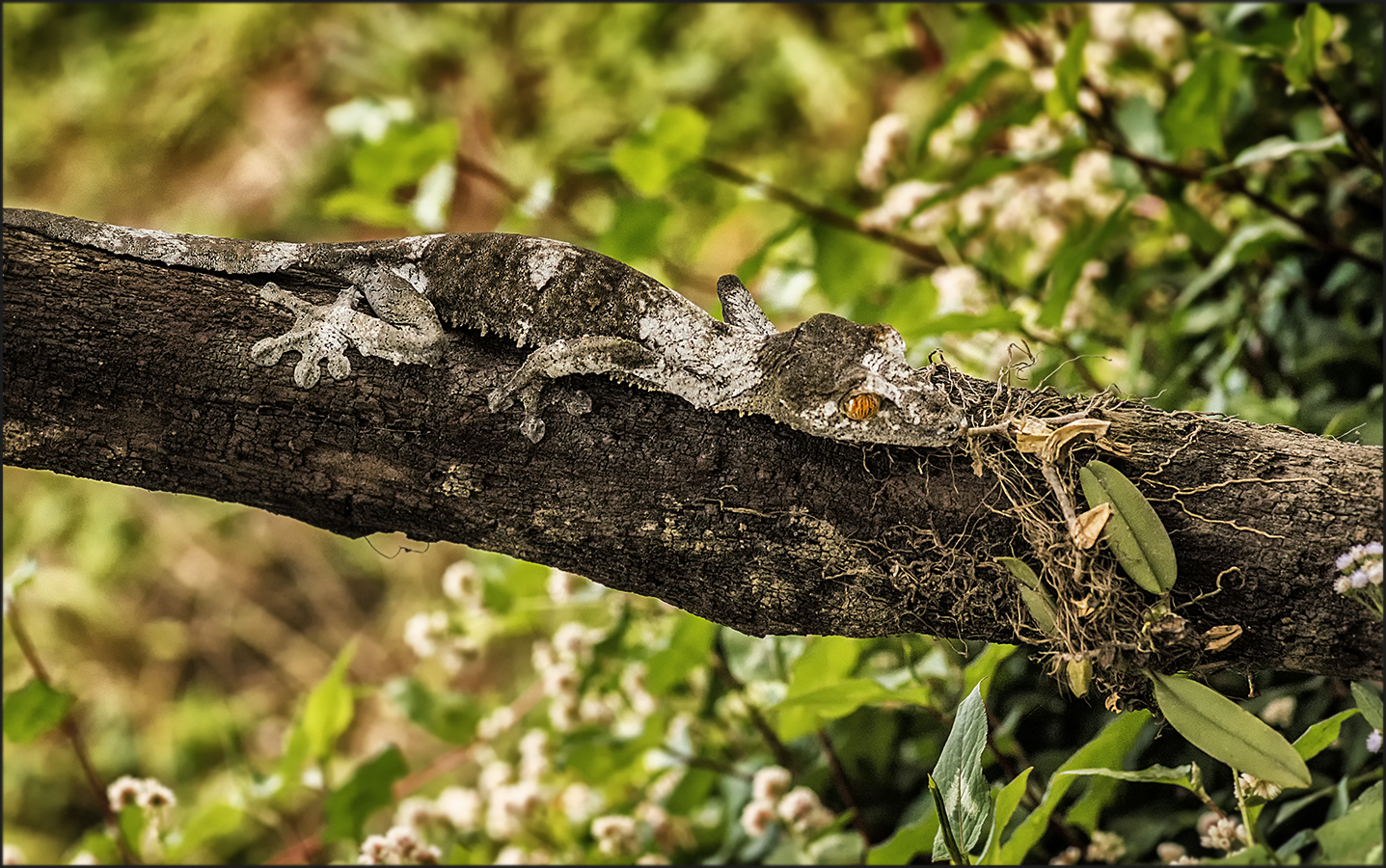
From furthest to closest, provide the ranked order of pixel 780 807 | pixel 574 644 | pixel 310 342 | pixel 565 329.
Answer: pixel 574 644
pixel 780 807
pixel 565 329
pixel 310 342

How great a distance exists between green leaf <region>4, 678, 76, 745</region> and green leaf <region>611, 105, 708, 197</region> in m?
2.02

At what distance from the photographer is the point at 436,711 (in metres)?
2.79

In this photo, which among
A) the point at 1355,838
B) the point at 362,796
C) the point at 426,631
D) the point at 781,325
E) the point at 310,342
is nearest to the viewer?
the point at 1355,838

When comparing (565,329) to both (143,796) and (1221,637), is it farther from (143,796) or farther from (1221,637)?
(143,796)

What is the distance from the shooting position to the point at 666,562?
5.21 feet

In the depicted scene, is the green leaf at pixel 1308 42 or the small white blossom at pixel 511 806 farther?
the small white blossom at pixel 511 806

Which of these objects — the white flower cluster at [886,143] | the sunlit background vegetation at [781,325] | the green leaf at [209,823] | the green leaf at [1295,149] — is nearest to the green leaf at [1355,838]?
the sunlit background vegetation at [781,325]

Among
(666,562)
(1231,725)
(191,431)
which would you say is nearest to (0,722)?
(191,431)

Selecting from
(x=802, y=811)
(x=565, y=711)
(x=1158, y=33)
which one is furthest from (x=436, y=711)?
(x=1158, y=33)

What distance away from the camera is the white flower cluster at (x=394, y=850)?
226cm

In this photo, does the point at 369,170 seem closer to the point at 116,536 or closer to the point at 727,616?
the point at 727,616

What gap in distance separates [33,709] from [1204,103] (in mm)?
3306

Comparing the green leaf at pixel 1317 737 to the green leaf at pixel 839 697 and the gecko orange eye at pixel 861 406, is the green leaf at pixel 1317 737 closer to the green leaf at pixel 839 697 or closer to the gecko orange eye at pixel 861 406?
the green leaf at pixel 839 697

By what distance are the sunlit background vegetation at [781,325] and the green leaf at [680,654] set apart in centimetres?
1
